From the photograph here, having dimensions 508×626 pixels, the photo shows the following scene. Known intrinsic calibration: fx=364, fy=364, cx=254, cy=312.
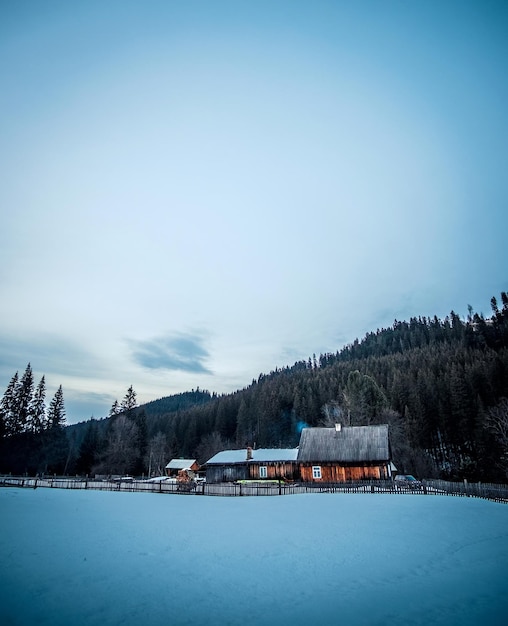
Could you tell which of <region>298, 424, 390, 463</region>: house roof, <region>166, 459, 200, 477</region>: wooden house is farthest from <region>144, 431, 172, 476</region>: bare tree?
<region>298, 424, 390, 463</region>: house roof

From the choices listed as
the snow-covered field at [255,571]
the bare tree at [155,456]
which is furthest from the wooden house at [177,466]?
the snow-covered field at [255,571]

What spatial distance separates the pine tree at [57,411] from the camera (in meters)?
Result: 75.1

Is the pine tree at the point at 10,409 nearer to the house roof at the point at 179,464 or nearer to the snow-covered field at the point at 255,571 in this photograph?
the house roof at the point at 179,464

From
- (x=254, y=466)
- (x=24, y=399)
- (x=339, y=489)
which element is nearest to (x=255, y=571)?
(x=339, y=489)

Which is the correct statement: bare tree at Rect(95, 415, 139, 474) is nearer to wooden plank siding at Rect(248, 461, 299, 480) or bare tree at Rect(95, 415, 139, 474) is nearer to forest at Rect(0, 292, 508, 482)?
forest at Rect(0, 292, 508, 482)

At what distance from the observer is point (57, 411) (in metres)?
76.2

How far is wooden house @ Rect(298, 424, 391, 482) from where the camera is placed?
41.1m

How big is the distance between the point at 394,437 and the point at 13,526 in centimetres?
5381

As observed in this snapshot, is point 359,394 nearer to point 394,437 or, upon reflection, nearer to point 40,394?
point 394,437

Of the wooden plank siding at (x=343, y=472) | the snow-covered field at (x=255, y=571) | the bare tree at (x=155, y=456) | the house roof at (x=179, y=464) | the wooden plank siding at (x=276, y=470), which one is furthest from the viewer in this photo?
the bare tree at (x=155, y=456)

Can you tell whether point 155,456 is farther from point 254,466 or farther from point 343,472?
point 343,472

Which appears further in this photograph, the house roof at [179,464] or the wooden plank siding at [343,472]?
the house roof at [179,464]

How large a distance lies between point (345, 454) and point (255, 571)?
35045 millimetres

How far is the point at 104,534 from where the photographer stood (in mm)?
15484
